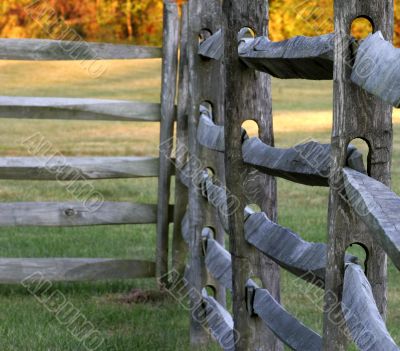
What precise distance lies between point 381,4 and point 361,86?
29 cm

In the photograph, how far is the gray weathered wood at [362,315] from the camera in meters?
2.18

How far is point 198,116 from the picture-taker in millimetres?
5523

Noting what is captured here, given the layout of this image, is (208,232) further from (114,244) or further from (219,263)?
(114,244)

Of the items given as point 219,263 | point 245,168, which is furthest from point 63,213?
point 245,168

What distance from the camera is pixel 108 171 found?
6.64 m

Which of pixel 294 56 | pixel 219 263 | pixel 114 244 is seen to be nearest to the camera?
pixel 294 56

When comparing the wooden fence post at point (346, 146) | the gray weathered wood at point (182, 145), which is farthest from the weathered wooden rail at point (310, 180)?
the gray weathered wood at point (182, 145)

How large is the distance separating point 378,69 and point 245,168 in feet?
5.95

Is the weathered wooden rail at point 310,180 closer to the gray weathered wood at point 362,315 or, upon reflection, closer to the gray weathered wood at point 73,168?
the gray weathered wood at point 362,315

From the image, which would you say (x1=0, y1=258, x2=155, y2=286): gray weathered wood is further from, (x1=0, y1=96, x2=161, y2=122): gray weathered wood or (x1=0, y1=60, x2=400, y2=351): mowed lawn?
(x1=0, y1=96, x2=161, y2=122): gray weathered wood

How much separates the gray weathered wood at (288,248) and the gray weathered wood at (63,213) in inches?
112

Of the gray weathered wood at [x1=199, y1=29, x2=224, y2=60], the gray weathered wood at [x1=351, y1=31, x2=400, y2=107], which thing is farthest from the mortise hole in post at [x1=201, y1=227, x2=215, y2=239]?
the gray weathered wood at [x1=351, y1=31, x2=400, y2=107]

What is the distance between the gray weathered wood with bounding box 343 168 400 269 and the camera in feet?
6.41

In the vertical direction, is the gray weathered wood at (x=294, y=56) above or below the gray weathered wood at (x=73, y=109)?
above
